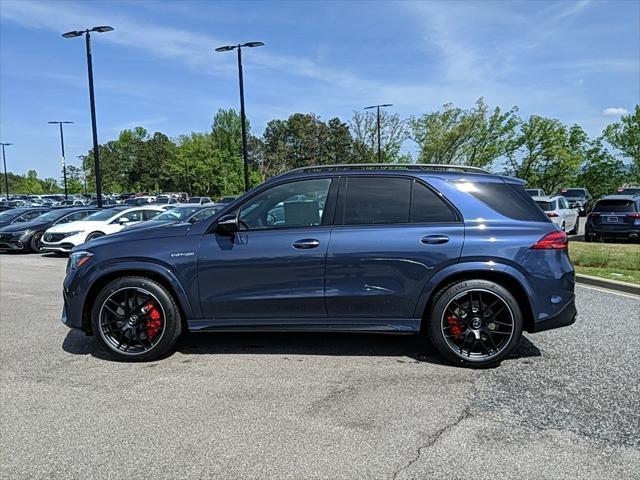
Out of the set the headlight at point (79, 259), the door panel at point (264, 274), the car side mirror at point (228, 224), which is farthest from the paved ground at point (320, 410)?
the car side mirror at point (228, 224)

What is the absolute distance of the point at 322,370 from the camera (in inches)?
175

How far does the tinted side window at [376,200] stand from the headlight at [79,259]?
241 cm

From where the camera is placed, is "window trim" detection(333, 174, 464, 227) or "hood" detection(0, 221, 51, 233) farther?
"hood" detection(0, 221, 51, 233)

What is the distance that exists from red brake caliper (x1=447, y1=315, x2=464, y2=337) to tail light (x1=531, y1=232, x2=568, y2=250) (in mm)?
922

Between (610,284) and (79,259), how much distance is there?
24.7 ft

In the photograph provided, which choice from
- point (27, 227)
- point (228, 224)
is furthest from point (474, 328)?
point (27, 227)

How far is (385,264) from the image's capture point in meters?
4.42

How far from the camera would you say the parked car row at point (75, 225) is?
14414mm

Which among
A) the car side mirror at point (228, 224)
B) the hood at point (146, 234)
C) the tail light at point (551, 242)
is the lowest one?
the tail light at point (551, 242)

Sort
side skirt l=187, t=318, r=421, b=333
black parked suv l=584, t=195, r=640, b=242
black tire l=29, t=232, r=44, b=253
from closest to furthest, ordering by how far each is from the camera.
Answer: side skirt l=187, t=318, r=421, b=333 < black parked suv l=584, t=195, r=640, b=242 < black tire l=29, t=232, r=44, b=253

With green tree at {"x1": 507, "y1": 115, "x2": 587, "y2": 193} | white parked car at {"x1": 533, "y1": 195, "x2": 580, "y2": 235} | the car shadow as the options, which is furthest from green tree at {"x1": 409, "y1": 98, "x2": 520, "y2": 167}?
the car shadow

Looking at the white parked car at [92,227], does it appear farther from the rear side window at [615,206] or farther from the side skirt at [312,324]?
the rear side window at [615,206]

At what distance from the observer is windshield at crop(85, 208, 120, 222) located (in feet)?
51.3

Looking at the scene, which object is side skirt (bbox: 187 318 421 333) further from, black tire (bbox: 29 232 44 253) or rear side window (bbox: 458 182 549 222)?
black tire (bbox: 29 232 44 253)
